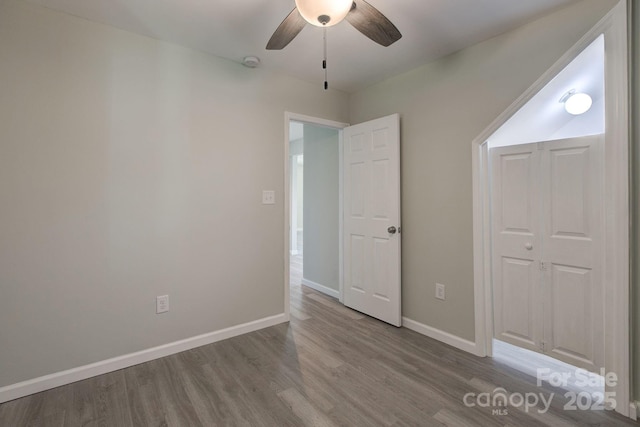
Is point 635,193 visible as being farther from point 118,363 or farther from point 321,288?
point 118,363

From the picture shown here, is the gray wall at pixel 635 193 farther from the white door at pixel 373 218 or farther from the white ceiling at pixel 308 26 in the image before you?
the white door at pixel 373 218

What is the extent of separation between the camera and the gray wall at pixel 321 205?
357 centimetres

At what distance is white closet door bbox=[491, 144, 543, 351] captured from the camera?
211 cm

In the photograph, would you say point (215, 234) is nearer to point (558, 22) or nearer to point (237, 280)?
point (237, 280)

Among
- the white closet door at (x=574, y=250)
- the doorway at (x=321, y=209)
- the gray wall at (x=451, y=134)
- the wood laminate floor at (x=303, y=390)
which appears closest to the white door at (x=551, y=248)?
the white closet door at (x=574, y=250)

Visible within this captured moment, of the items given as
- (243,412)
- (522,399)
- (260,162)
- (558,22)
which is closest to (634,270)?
(522,399)

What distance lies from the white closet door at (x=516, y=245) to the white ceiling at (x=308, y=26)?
89cm

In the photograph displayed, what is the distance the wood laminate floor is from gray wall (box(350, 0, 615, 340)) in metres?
0.50

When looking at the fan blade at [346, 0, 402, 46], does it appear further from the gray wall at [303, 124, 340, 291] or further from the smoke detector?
the gray wall at [303, 124, 340, 291]

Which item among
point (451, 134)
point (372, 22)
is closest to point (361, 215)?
point (451, 134)

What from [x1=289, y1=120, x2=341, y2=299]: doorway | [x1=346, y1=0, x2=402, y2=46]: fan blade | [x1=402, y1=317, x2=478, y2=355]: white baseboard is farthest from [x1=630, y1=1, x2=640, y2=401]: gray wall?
[x1=289, y1=120, x2=341, y2=299]: doorway

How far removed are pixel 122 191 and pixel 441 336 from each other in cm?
275

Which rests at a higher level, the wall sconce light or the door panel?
the wall sconce light

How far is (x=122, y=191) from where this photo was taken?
212 centimetres
